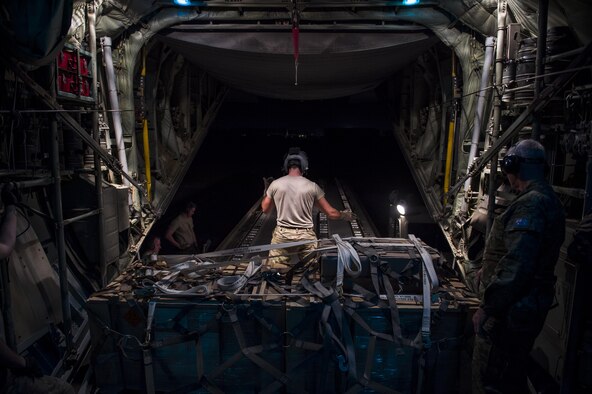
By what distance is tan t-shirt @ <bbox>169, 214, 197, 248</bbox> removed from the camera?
767 centimetres

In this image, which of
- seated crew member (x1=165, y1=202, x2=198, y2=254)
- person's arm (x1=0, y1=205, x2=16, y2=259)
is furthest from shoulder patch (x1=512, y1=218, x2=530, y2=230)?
seated crew member (x1=165, y1=202, x2=198, y2=254)

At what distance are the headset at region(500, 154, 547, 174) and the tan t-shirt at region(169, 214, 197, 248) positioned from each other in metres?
6.04

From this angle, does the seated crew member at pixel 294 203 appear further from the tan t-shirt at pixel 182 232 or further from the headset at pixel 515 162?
the tan t-shirt at pixel 182 232

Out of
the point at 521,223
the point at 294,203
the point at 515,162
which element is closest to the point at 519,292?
the point at 521,223

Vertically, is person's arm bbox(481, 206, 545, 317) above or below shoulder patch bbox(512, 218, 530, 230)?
below

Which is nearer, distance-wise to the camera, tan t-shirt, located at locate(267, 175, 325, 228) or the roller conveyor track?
tan t-shirt, located at locate(267, 175, 325, 228)

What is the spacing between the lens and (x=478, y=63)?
5.86 meters

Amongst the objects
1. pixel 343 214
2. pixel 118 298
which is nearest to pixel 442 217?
pixel 343 214

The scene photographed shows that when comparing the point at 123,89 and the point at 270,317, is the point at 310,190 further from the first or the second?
the point at 123,89

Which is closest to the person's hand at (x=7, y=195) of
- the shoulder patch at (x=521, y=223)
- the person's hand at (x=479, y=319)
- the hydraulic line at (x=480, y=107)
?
the person's hand at (x=479, y=319)

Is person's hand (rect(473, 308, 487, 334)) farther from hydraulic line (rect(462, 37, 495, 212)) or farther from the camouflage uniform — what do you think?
hydraulic line (rect(462, 37, 495, 212))

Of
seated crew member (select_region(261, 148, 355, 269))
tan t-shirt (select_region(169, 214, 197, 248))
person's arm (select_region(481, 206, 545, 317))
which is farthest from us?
tan t-shirt (select_region(169, 214, 197, 248))

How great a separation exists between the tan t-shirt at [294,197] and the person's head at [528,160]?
2142mm

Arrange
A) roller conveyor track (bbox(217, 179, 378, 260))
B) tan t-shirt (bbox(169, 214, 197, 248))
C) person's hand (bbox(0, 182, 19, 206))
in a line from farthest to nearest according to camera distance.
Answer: tan t-shirt (bbox(169, 214, 197, 248)), roller conveyor track (bbox(217, 179, 378, 260)), person's hand (bbox(0, 182, 19, 206))
